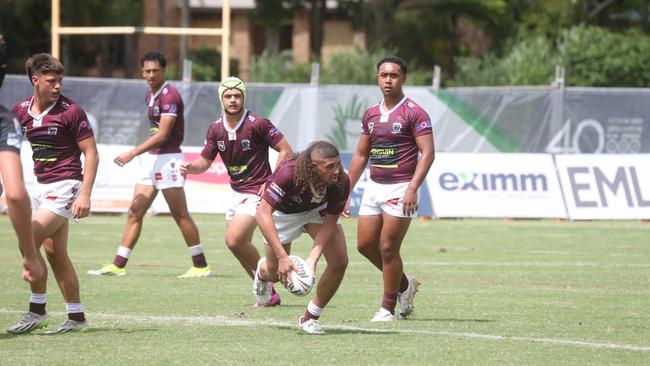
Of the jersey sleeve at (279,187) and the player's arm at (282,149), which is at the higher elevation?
the jersey sleeve at (279,187)

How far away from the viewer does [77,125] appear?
32.0ft

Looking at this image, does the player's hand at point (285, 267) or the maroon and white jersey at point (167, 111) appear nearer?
the player's hand at point (285, 267)

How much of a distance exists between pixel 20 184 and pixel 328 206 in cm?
228

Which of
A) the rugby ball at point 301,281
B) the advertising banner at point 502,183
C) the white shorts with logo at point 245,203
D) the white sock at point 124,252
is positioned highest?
the rugby ball at point 301,281

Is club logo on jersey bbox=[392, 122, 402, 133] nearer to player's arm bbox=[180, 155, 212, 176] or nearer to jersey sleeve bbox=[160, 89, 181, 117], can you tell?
player's arm bbox=[180, 155, 212, 176]

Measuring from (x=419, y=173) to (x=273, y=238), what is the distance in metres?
1.63

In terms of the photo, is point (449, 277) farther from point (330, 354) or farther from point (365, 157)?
point (330, 354)

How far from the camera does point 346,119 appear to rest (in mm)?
27094

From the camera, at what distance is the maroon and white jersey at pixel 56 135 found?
977 centimetres

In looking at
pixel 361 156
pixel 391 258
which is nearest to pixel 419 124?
pixel 361 156

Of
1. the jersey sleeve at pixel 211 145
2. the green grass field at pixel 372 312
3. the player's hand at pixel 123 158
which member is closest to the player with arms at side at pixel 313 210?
the green grass field at pixel 372 312

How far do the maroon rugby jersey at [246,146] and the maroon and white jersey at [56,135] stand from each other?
233 cm

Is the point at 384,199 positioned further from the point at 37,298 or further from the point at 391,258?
the point at 37,298

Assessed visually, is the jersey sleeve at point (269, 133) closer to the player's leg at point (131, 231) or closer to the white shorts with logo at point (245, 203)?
the white shorts with logo at point (245, 203)
